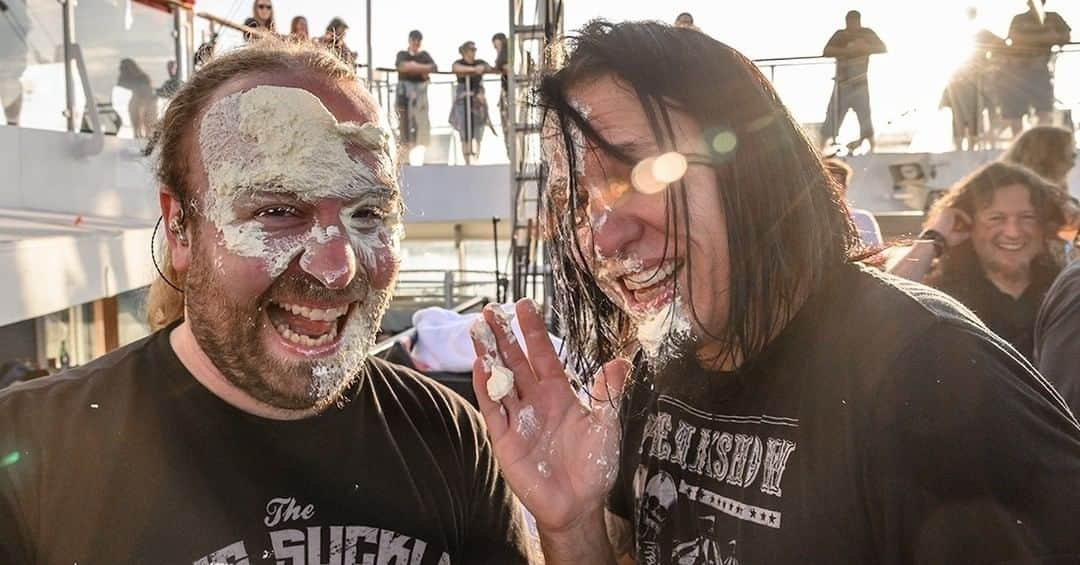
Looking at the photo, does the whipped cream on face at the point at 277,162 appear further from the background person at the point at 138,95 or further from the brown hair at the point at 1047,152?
the background person at the point at 138,95

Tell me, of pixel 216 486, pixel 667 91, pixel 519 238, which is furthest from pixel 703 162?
pixel 519 238

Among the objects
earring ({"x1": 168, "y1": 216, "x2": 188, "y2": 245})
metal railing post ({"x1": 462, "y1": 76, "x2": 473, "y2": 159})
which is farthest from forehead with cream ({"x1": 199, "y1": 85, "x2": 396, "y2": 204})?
metal railing post ({"x1": 462, "y1": 76, "x2": 473, "y2": 159})

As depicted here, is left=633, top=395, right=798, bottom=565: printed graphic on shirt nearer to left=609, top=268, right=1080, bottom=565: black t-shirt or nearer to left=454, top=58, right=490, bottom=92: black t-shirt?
left=609, top=268, right=1080, bottom=565: black t-shirt

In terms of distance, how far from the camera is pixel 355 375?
1443 millimetres

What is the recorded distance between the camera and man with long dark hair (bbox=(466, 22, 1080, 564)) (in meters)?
0.92

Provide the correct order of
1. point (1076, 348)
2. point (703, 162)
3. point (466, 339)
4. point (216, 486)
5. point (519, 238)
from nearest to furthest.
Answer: point (703, 162), point (216, 486), point (1076, 348), point (466, 339), point (519, 238)

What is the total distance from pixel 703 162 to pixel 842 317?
11.2 inches

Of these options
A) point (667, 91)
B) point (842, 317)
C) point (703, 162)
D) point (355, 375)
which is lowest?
point (355, 375)

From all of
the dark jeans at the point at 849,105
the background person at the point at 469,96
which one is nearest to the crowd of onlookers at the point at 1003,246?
the dark jeans at the point at 849,105

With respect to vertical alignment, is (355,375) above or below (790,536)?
above

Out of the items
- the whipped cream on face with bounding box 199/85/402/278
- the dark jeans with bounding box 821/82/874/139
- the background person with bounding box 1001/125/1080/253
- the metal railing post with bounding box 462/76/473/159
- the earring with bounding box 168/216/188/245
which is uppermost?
the metal railing post with bounding box 462/76/473/159

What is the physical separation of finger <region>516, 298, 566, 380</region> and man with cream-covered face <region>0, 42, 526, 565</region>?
214 mm

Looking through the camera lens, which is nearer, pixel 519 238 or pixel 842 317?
pixel 842 317

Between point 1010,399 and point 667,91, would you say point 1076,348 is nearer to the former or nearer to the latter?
point 1010,399
